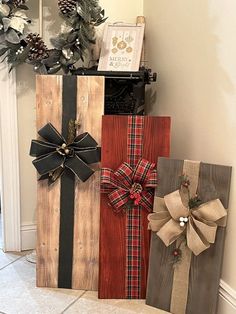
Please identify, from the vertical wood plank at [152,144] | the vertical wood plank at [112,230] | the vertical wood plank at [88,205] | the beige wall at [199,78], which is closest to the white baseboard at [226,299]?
the beige wall at [199,78]

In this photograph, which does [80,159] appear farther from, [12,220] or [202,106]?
[12,220]

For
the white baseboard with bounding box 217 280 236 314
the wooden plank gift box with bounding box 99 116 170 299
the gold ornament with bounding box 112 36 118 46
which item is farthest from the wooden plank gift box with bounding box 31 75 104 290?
the white baseboard with bounding box 217 280 236 314

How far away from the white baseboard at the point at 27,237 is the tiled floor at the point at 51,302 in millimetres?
360

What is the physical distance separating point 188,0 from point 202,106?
567mm

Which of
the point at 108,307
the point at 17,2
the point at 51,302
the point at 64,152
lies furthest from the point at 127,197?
the point at 17,2

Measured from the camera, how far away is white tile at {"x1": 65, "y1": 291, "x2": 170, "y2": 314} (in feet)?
5.52

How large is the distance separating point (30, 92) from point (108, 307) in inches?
53.4

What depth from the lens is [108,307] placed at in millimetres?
1718

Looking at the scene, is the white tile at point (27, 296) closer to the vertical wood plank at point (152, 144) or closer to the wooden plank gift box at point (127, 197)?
the wooden plank gift box at point (127, 197)

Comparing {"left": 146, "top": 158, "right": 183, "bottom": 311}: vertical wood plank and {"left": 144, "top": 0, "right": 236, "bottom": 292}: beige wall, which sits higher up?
A: {"left": 144, "top": 0, "right": 236, "bottom": 292}: beige wall

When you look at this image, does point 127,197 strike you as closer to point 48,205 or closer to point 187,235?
point 187,235

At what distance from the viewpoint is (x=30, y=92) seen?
2207mm

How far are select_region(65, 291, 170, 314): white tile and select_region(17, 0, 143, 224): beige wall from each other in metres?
0.79

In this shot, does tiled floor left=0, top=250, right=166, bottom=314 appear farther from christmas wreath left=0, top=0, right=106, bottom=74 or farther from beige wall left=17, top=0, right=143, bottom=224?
christmas wreath left=0, top=0, right=106, bottom=74
